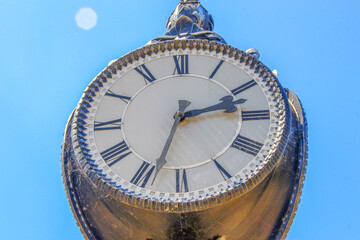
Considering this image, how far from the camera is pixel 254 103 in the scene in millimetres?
5727

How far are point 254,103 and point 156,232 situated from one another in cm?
167

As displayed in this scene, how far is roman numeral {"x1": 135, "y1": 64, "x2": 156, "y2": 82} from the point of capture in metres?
6.21

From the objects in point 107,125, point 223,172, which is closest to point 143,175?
point 223,172

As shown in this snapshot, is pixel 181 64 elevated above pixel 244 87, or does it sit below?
above

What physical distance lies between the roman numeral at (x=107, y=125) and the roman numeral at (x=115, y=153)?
242mm

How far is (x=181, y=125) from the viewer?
5707 millimetres

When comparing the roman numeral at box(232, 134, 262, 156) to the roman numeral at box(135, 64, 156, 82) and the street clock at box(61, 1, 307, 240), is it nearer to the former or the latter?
the street clock at box(61, 1, 307, 240)

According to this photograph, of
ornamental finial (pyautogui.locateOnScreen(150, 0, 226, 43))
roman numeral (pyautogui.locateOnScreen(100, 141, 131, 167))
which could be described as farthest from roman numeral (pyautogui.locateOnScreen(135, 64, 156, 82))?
roman numeral (pyautogui.locateOnScreen(100, 141, 131, 167))

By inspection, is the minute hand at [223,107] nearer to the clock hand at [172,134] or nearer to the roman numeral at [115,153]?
the clock hand at [172,134]

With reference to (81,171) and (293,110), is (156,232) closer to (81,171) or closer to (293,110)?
(81,171)

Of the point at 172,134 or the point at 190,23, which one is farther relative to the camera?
the point at 190,23

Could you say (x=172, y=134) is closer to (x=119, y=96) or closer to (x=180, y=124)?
(x=180, y=124)

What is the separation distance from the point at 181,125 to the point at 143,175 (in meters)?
0.78

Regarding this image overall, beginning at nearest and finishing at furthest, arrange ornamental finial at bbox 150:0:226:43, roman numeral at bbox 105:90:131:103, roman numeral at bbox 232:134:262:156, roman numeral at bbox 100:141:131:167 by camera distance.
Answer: roman numeral at bbox 232:134:262:156 < roman numeral at bbox 100:141:131:167 < roman numeral at bbox 105:90:131:103 < ornamental finial at bbox 150:0:226:43
